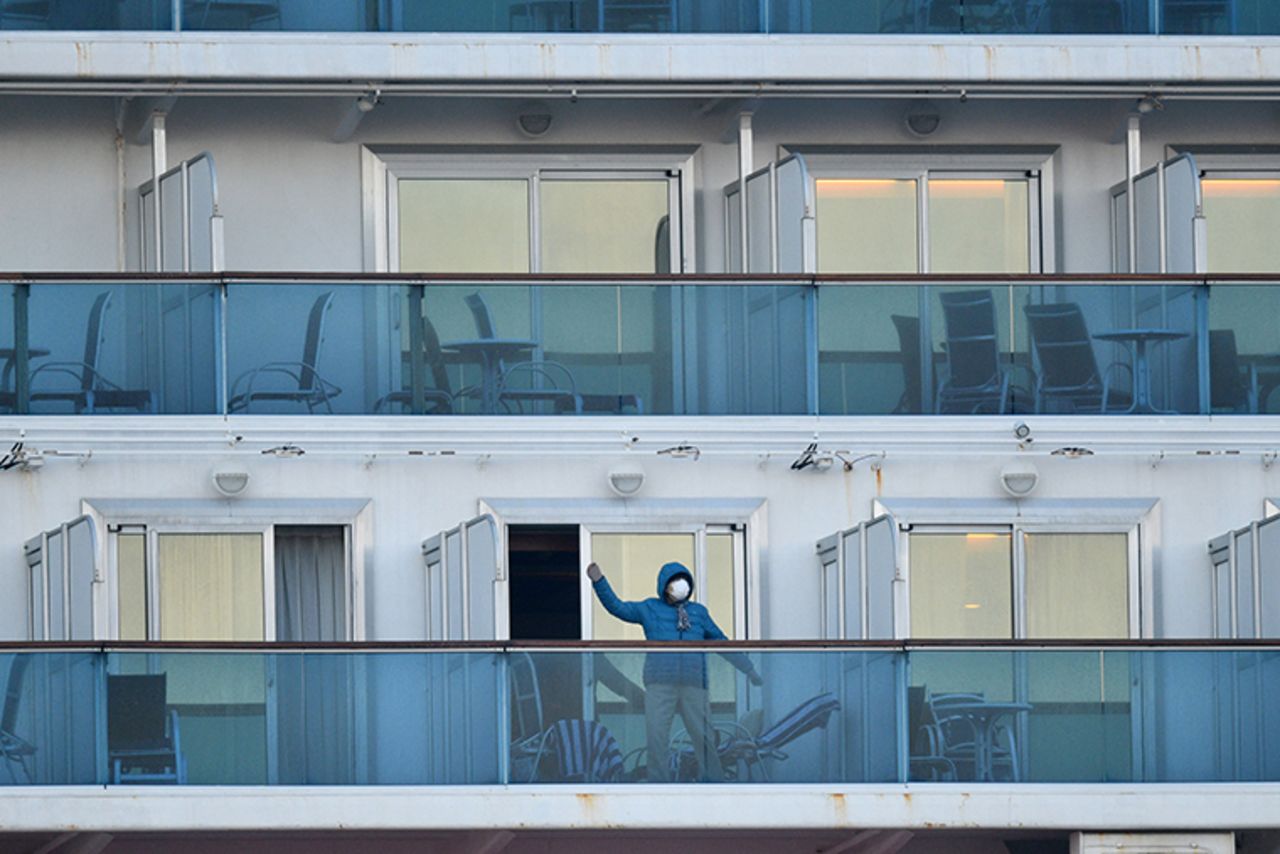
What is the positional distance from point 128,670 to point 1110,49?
9.09 m

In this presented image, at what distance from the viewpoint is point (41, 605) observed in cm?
2997

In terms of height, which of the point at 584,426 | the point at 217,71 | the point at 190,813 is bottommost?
the point at 190,813

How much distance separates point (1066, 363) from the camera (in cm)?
3086

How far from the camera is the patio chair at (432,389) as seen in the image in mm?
30312

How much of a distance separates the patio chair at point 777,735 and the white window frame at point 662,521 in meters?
2.46

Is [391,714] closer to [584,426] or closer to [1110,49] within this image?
[584,426]

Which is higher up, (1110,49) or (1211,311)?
(1110,49)

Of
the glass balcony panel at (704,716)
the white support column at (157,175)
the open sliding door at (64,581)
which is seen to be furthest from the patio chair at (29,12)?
the glass balcony panel at (704,716)

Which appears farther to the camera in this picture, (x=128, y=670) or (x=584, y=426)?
(x=584, y=426)

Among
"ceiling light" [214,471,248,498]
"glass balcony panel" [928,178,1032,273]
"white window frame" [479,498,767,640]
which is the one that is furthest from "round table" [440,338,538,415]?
"glass balcony panel" [928,178,1032,273]

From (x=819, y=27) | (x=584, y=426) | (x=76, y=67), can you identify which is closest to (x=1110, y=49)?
(x=819, y=27)

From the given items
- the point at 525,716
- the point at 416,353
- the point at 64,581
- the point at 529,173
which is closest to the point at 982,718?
the point at 525,716

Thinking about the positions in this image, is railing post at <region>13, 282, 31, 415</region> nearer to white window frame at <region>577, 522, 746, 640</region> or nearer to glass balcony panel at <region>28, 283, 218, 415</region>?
glass balcony panel at <region>28, 283, 218, 415</region>

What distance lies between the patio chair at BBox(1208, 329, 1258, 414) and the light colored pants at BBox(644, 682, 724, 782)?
5.06m
